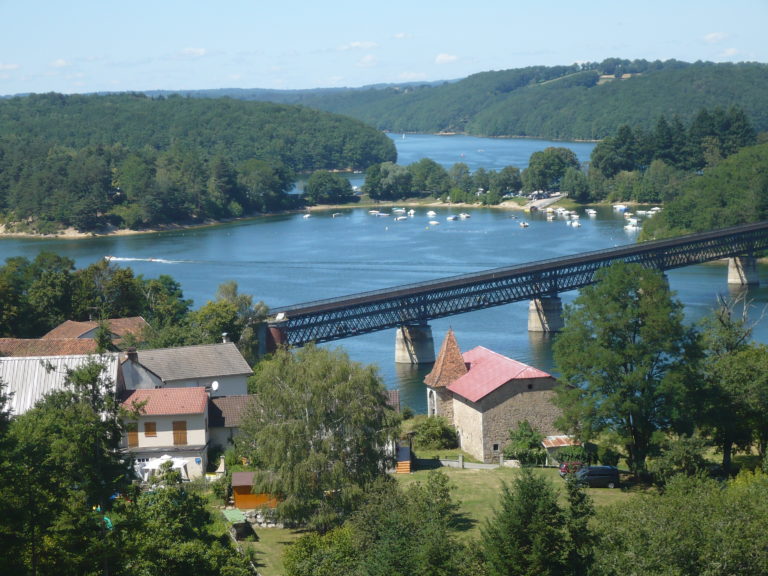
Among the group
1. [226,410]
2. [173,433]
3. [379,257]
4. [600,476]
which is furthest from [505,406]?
[379,257]

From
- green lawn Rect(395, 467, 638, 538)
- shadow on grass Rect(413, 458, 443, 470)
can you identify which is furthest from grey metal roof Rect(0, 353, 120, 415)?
green lawn Rect(395, 467, 638, 538)

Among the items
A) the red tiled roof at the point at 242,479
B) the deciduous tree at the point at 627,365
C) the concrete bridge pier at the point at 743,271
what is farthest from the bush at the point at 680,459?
the concrete bridge pier at the point at 743,271

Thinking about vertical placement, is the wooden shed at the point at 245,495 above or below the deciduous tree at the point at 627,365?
below

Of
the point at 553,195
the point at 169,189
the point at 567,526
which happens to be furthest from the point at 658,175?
the point at 567,526

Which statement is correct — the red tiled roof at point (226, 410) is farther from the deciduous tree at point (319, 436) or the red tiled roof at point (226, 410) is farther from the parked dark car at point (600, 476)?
the parked dark car at point (600, 476)

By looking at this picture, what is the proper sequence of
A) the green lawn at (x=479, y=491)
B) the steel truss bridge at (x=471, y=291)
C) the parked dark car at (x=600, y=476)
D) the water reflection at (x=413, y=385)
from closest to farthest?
the green lawn at (x=479, y=491)
the parked dark car at (x=600, y=476)
the water reflection at (x=413, y=385)
the steel truss bridge at (x=471, y=291)

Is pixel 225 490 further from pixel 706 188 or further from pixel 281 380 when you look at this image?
pixel 706 188
